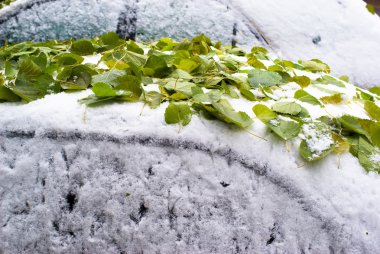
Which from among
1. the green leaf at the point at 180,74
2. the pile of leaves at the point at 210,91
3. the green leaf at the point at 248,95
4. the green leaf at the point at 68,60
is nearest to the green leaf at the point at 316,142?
the pile of leaves at the point at 210,91

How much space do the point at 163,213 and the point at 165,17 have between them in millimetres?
852

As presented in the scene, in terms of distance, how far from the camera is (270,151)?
595 mm

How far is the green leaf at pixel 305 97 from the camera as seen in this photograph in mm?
717

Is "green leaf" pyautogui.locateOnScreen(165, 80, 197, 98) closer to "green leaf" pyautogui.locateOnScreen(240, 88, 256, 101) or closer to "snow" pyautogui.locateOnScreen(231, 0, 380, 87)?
"green leaf" pyautogui.locateOnScreen(240, 88, 256, 101)

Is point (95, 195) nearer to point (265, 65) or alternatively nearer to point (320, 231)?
point (320, 231)

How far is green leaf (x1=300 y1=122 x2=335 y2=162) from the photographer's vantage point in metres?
0.59

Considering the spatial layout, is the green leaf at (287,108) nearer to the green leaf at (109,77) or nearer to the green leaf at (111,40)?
the green leaf at (109,77)

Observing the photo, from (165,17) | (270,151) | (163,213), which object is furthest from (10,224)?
(165,17)

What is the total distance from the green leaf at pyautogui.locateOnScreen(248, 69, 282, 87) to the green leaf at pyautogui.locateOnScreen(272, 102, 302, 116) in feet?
0.28

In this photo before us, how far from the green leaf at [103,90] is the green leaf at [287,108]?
0.88 feet

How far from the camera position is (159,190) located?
0.55 metres

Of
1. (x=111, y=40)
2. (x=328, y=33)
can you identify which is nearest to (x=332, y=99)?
(x=111, y=40)

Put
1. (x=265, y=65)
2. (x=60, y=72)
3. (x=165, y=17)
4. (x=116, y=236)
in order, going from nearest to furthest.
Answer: (x=116, y=236) < (x=60, y=72) < (x=265, y=65) < (x=165, y=17)

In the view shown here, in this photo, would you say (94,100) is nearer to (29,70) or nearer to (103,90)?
(103,90)
